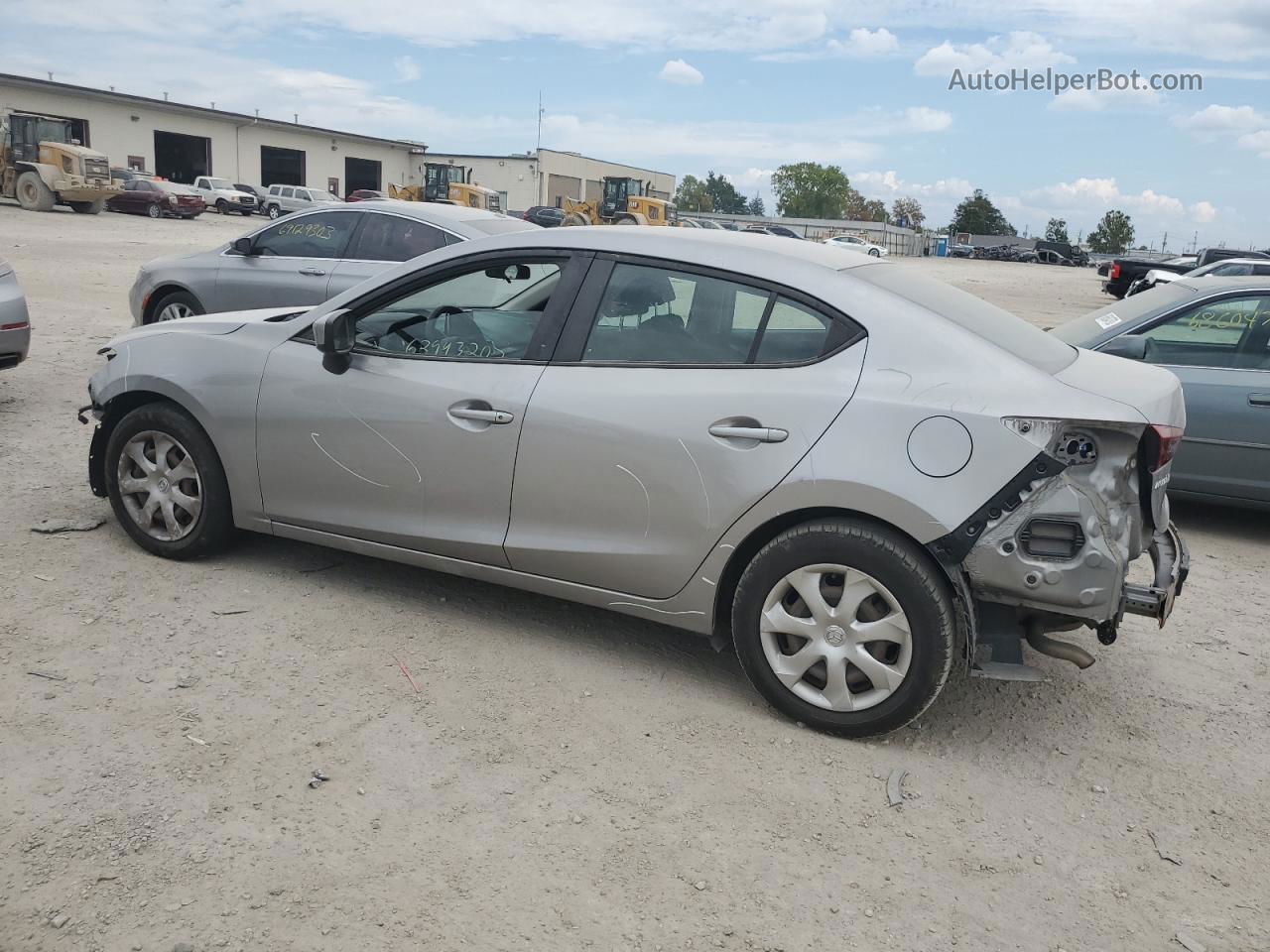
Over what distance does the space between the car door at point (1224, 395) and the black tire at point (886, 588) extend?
340cm

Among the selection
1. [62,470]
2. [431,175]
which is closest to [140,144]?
[431,175]

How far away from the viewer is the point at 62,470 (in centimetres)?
623

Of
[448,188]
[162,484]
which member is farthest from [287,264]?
[448,188]

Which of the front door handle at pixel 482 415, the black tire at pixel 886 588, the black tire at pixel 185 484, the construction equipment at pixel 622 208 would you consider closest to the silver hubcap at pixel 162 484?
the black tire at pixel 185 484

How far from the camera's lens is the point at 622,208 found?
4984cm

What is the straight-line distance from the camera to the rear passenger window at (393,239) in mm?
8430

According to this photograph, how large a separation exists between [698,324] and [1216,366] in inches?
152

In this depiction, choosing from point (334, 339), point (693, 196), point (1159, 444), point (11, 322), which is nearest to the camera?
point (1159, 444)

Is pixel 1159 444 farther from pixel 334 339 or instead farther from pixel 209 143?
pixel 209 143

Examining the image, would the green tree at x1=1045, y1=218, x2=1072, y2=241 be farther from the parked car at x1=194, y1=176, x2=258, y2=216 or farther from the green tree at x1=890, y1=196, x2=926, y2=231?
the parked car at x1=194, y1=176, x2=258, y2=216

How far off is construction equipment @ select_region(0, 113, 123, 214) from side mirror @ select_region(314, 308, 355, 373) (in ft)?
121

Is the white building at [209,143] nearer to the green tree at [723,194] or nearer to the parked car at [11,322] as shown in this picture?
the parked car at [11,322]

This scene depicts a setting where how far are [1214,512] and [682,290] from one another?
4769 millimetres

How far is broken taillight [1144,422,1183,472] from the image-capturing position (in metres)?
3.42
